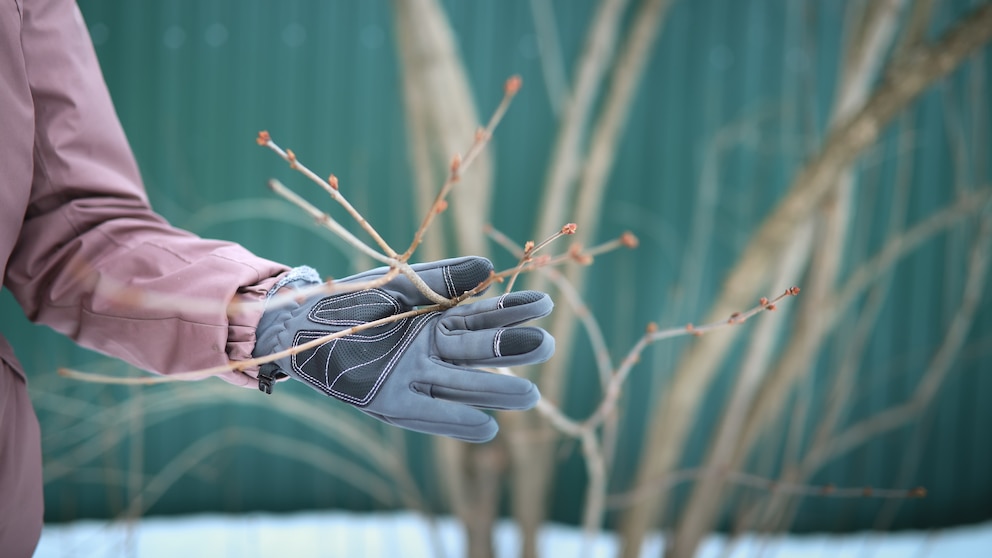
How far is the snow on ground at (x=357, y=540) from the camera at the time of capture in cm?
239

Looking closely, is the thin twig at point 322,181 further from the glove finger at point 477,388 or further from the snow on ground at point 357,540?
the snow on ground at point 357,540

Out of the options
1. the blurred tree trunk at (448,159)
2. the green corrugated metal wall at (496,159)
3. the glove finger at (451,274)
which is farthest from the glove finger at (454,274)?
the green corrugated metal wall at (496,159)

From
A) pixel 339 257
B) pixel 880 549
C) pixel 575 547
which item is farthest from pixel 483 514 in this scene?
pixel 880 549

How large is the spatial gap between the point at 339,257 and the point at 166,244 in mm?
1608

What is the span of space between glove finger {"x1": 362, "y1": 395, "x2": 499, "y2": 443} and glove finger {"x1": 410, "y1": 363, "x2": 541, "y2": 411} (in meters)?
0.01

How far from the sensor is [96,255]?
0.90 m

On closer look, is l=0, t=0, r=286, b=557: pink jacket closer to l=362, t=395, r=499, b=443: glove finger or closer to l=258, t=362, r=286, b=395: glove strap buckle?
l=258, t=362, r=286, b=395: glove strap buckle

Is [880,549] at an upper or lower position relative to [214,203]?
lower

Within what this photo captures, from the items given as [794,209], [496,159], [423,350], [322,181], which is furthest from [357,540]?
[322,181]

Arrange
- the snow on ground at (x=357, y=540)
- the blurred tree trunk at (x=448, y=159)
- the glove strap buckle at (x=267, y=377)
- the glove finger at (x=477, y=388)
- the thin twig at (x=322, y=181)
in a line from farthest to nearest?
the snow on ground at (x=357, y=540) → the blurred tree trunk at (x=448, y=159) → the glove strap buckle at (x=267, y=377) → the glove finger at (x=477, y=388) → the thin twig at (x=322, y=181)

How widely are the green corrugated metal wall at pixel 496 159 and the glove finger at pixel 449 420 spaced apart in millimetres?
1639

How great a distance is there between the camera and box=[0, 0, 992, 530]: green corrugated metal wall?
2463mm

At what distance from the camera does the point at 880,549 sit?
254 centimetres

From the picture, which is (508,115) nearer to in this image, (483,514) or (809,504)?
(483,514)
